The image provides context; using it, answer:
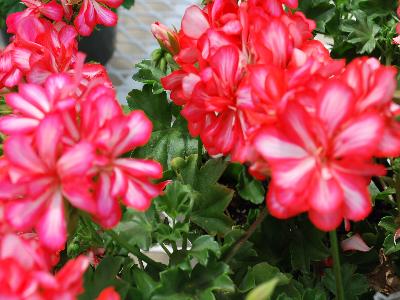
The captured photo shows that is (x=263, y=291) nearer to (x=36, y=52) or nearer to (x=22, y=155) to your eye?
(x=22, y=155)

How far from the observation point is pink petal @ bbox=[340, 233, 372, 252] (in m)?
0.67

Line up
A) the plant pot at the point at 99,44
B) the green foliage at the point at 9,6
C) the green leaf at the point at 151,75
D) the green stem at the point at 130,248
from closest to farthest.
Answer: the green stem at the point at 130,248, the green leaf at the point at 151,75, the green foliage at the point at 9,6, the plant pot at the point at 99,44

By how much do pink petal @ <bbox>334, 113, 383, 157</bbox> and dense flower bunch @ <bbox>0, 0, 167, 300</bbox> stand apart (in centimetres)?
13

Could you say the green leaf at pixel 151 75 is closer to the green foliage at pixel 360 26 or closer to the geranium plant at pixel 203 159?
the geranium plant at pixel 203 159

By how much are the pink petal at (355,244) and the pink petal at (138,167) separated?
321mm

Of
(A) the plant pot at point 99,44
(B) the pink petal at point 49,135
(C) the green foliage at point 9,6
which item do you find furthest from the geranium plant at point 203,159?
(A) the plant pot at point 99,44

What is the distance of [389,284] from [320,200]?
Result: 386mm

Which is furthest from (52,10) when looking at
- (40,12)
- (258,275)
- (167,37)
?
(258,275)

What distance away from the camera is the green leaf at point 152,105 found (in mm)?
755

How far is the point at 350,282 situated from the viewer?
25.9 inches

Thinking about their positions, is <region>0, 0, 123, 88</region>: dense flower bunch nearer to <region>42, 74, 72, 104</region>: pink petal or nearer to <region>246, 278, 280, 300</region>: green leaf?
<region>42, 74, 72, 104</region>: pink petal

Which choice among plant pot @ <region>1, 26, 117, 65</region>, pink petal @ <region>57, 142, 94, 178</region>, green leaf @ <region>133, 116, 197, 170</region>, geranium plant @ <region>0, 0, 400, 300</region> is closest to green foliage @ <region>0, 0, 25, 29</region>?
plant pot @ <region>1, 26, 117, 65</region>

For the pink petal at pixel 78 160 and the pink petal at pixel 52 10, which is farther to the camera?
the pink petal at pixel 52 10

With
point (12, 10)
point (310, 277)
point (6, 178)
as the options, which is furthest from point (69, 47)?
point (12, 10)
